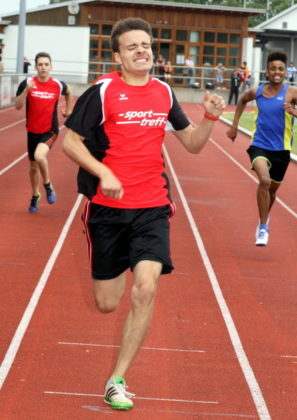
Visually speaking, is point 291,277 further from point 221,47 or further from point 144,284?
point 221,47

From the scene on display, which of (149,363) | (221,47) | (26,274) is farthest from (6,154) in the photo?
(221,47)

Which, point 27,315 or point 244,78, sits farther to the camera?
point 244,78

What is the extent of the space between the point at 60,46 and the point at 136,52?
5177 cm

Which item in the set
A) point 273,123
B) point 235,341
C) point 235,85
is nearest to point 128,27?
point 235,341

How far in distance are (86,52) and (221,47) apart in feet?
27.7

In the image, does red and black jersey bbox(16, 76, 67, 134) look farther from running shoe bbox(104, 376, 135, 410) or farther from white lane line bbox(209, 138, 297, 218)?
running shoe bbox(104, 376, 135, 410)

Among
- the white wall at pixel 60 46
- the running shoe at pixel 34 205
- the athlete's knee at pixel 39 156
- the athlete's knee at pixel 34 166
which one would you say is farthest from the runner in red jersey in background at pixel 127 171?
the white wall at pixel 60 46

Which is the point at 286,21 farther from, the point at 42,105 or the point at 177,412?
the point at 177,412

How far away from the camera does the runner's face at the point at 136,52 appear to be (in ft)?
17.6

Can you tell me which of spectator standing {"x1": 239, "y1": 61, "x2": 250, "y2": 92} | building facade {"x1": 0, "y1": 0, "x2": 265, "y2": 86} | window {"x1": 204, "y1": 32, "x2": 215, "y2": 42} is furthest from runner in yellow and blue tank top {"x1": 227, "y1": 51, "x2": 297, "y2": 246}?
window {"x1": 204, "y1": 32, "x2": 215, "y2": 42}

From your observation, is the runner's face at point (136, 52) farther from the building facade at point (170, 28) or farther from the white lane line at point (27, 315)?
the building facade at point (170, 28)

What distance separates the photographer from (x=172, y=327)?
723 centimetres

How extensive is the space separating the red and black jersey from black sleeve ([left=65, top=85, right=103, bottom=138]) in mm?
7231

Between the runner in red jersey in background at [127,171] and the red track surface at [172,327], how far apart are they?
1.55 ft
